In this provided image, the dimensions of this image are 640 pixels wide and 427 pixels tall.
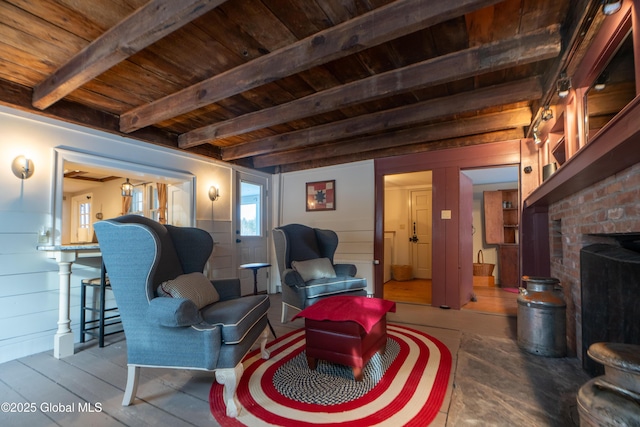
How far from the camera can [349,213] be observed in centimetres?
479

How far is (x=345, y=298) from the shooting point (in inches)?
97.8

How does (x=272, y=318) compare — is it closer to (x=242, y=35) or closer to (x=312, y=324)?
(x=312, y=324)

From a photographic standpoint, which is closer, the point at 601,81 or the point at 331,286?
the point at 601,81

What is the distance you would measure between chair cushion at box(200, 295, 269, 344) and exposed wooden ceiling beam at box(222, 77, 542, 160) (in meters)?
2.27

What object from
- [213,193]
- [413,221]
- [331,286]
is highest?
[213,193]

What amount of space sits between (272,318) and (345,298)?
1430 mm

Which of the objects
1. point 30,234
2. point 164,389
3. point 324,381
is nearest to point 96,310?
point 30,234

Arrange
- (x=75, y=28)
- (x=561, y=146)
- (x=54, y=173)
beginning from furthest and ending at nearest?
1. (x=54, y=173)
2. (x=561, y=146)
3. (x=75, y=28)

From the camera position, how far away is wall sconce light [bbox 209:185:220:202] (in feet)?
14.3

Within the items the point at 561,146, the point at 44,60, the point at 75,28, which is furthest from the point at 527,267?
the point at 44,60

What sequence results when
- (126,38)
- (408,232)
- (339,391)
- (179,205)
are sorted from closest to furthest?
(126,38) < (339,391) < (179,205) < (408,232)

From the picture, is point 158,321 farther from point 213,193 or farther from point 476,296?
point 476,296

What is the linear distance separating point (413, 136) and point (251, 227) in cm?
310

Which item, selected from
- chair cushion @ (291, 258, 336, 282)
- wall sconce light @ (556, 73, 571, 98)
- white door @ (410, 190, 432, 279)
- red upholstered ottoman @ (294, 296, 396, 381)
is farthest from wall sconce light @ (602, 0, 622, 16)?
white door @ (410, 190, 432, 279)
